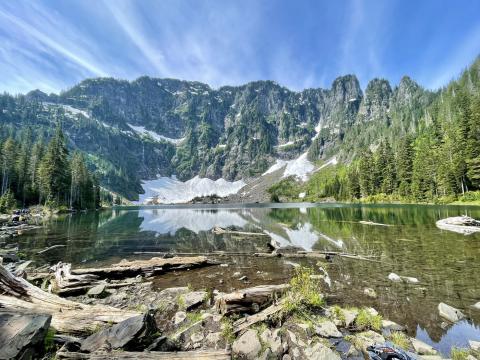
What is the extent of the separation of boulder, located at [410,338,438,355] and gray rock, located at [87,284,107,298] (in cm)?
1499

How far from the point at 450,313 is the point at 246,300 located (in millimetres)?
8563

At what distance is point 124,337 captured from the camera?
22.0 ft

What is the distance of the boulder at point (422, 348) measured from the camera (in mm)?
7855

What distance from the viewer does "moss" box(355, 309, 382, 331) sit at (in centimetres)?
927

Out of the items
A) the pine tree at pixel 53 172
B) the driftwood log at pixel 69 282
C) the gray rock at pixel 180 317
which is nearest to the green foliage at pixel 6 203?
the pine tree at pixel 53 172

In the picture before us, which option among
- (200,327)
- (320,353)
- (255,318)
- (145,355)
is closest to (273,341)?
(255,318)

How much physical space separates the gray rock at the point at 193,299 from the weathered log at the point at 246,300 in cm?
148

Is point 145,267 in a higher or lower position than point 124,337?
lower

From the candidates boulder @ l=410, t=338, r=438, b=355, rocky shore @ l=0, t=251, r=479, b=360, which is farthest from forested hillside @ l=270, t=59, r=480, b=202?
rocky shore @ l=0, t=251, r=479, b=360

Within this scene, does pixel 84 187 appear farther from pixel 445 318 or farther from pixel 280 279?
pixel 445 318

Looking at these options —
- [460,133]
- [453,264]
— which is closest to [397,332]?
[453,264]

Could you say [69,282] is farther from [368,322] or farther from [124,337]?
[368,322]

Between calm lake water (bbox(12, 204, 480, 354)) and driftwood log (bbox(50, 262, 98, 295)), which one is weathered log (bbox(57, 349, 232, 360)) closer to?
calm lake water (bbox(12, 204, 480, 354))

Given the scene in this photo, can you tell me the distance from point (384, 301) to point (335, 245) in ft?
49.5
